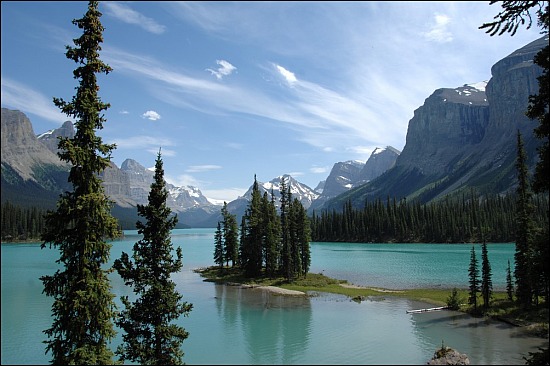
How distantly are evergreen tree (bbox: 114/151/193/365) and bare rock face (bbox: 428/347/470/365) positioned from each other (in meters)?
22.1

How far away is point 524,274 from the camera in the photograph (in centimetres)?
5059

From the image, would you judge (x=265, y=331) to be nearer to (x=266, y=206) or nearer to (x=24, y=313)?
(x=24, y=313)

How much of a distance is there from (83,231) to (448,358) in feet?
101

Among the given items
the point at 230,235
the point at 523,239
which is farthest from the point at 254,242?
the point at 523,239

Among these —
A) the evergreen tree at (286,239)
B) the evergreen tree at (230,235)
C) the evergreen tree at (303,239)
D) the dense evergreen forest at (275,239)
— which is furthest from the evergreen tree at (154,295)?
the evergreen tree at (230,235)

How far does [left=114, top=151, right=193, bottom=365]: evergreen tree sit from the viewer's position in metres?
23.4

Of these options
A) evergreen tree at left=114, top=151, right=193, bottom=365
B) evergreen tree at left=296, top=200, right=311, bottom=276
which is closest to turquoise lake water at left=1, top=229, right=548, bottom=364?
evergreen tree at left=114, top=151, right=193, bottom=365

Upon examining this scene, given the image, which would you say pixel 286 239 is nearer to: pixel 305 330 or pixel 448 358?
pixel 305 330

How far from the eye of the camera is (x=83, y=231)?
62.5ft

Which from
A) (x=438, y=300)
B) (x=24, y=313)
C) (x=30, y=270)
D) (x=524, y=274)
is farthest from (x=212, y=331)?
(x=30, y=270)

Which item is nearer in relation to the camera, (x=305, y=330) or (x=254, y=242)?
(x=305, y=330)

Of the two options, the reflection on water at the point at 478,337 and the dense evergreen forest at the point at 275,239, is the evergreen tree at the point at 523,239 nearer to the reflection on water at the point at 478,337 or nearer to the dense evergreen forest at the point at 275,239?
the reflection on water at the point at 478,337

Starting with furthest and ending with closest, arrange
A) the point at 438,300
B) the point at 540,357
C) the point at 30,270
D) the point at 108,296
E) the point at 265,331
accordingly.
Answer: the point at 30,270
the point at 438,300
the point at 265,331
the point at 108,296
the point at 540,357

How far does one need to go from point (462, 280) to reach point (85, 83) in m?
84.1
